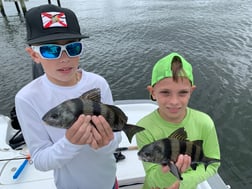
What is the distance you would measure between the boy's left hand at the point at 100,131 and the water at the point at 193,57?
20.6 ft

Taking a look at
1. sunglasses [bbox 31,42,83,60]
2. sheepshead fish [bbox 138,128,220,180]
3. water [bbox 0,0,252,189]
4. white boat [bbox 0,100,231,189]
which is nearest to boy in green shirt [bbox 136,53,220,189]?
sheepshead fish [bbox 138,128,220,180]

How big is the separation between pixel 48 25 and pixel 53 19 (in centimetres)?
7

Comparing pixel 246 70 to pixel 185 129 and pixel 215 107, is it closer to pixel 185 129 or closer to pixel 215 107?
pixel 215 107

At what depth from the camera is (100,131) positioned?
1935 millimetres

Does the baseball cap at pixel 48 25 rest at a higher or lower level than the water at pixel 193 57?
higher

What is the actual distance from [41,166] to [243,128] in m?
8.63

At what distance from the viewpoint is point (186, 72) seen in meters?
2.54

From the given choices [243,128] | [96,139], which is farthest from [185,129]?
[243,128]

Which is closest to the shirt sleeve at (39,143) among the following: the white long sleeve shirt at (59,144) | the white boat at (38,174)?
the white long sleeve shirt at (59,144)

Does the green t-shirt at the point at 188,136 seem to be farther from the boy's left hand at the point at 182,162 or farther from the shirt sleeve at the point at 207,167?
the boy's left hand at the point at 182,162

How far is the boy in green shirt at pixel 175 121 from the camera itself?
2.53 metres

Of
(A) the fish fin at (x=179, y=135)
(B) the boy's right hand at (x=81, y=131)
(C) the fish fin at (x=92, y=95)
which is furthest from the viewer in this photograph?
(A) the fish fin at (x=179, y=135)

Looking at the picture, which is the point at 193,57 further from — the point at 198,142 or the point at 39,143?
the point at 39,143

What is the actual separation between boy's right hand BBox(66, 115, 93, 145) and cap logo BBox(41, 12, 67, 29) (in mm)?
840
